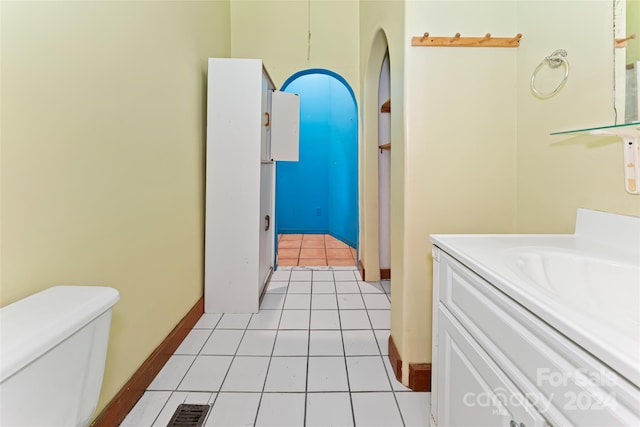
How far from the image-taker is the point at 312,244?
4.39 metres

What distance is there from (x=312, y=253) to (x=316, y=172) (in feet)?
5.64

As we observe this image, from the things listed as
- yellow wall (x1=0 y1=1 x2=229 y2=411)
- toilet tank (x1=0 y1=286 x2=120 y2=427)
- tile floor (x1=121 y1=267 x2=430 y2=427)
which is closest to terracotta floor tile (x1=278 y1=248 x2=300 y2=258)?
tile floor (x1=121 y1=267 x2=430 y2=427)

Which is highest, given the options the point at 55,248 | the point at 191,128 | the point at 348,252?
the point at 191,128

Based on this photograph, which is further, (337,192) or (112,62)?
(337,192)

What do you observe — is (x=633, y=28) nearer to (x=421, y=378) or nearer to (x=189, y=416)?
(x=421, y=378)

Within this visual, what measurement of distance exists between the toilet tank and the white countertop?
93cm

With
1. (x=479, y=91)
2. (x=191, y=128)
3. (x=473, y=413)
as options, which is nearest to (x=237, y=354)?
(x=473, y=413)

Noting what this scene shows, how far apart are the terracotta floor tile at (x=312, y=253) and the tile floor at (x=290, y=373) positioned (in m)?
1.38

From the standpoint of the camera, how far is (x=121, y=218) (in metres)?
1.23

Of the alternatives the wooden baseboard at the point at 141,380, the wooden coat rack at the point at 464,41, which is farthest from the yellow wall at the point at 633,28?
the wooden baseboard at the point at 141,380

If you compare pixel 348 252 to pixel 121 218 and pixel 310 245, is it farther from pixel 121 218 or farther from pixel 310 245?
pixel 121 218

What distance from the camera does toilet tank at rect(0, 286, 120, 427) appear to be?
519 mm

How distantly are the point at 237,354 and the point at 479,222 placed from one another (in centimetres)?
150

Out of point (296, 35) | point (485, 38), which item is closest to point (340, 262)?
point (296, 35)
